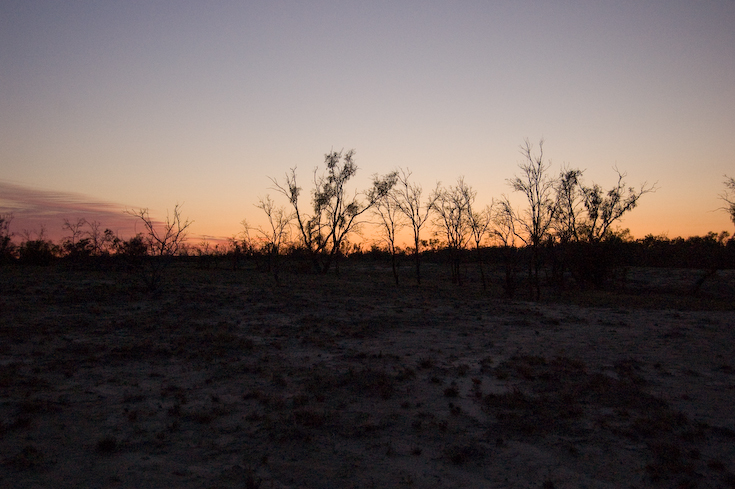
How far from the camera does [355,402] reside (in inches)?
261

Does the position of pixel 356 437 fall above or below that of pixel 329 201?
below

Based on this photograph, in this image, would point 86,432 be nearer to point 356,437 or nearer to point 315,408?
point 315,408

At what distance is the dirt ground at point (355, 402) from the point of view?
457 centimetres

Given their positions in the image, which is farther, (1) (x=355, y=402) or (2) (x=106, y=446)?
(1) (x=355, y=402)

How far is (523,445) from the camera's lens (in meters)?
5.23

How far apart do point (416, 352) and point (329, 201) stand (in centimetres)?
3024

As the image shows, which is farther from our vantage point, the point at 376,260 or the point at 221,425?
the point at 376,260

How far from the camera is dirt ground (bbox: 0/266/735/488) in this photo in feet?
15.0

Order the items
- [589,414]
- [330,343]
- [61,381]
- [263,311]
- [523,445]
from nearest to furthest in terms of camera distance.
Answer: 1. [523,445]
2. [589,414]
3. [61,381]
4. [330,343]
5. [263,311]

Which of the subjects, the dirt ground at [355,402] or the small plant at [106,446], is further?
the small plant at [106,446]

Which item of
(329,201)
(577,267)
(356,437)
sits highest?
(329,201)

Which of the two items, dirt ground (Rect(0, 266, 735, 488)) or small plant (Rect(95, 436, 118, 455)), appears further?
small plant (Rect(95, 436, 118, 455))

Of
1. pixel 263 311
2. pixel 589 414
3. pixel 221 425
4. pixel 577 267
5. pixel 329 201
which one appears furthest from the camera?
pixel 329 201

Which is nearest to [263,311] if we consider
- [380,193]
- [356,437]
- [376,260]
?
[356,437]
